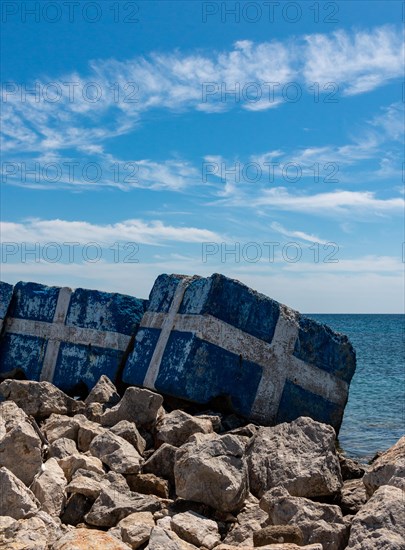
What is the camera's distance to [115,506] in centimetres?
407

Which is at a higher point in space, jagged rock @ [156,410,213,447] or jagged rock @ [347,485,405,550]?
jagged rock @ [156,410,213,447]

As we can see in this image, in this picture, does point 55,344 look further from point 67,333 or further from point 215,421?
point 215,421

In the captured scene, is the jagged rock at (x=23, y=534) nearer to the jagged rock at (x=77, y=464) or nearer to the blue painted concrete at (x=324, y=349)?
the jagged rock at (x=77, y=464)

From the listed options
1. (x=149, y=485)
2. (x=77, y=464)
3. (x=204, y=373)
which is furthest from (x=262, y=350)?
(x=77, y=464)

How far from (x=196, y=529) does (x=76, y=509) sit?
83 cm

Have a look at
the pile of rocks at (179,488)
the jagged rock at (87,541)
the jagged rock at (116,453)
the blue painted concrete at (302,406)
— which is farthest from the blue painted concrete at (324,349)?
the jagged rock at (87,541)

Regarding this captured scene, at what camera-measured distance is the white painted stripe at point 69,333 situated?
24.8ft

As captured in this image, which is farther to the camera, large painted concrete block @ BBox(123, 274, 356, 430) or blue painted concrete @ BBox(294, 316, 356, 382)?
blue painted concrete @ BBox(294, 316, 356, 382)

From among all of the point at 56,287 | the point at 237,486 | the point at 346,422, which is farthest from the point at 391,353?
the point at 237,486

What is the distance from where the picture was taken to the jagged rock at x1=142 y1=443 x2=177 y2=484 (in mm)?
4863

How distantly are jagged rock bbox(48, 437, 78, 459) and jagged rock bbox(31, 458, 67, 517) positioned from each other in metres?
0.43

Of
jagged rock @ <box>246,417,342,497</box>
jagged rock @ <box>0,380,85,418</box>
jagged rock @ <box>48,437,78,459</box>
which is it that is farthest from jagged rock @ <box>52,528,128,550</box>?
jagged rock @ <box>0,380,85,418</box>

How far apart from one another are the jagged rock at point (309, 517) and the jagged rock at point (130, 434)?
138cm

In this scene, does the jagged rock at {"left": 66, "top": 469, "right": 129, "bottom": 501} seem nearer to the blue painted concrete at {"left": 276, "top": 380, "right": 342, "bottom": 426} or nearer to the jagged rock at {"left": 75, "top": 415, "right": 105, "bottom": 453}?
the jagged rock at {"left": 75, "top": 415, "right": 105, "bottom": 453}
